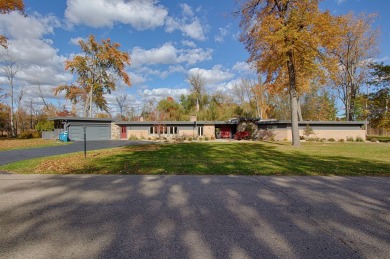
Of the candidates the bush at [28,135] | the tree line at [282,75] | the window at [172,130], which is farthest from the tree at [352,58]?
the bush at [28,135]

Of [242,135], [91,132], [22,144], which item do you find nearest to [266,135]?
[242,135]

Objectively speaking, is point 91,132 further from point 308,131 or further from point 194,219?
point 194,219

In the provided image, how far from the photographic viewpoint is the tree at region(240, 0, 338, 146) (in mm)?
16984

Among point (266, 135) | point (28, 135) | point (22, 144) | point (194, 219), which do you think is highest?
point (28, 135)

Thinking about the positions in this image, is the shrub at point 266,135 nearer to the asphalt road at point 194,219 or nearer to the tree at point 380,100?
the tree at point 380,100

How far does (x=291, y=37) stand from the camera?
55.6ft

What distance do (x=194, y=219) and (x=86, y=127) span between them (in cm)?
2855

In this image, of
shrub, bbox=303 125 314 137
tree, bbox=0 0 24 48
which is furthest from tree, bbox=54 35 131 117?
shrub, bbox=303 125 314 137

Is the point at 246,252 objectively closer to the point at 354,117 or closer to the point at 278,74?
the point at 278,74

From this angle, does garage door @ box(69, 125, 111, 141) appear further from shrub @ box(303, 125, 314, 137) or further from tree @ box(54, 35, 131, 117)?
shrub @ box(303, 125, 314, 137)

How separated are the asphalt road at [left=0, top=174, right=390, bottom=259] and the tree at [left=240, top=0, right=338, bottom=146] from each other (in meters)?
14.0

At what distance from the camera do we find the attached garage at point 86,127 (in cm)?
2900

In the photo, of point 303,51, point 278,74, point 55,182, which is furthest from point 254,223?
point 278,74

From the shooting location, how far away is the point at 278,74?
21906 mm
